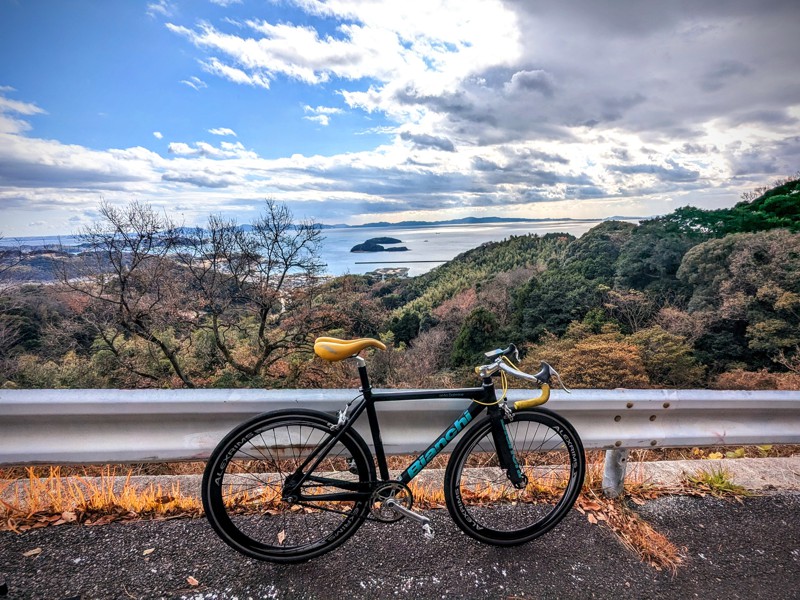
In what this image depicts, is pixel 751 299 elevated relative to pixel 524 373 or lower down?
lower down

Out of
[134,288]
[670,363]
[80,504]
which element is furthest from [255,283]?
[670,363]

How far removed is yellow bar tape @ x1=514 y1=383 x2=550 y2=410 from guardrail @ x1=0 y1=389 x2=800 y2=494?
109mm

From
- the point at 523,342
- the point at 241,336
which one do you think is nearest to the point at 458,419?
the point at 241,336

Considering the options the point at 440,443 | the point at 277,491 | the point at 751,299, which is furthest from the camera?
the point at 751,299

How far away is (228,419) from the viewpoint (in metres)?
1.96

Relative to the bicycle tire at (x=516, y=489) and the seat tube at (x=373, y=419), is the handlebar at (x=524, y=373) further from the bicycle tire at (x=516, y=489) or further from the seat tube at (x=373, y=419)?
the seat tube at (x=373, y=419)

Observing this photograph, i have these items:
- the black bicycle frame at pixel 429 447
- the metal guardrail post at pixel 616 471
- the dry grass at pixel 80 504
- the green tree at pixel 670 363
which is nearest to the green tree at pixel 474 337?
the green tree at pixel 670 363

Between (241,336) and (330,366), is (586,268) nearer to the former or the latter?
(330,366)

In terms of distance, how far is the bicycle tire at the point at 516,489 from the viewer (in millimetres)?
1934

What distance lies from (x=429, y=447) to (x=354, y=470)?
0.37 m

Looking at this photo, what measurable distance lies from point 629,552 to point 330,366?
13.9m

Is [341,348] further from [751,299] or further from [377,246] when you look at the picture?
[377,246]

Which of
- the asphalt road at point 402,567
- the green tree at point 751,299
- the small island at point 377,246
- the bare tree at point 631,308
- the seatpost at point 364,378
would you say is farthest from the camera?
the small island at point 377,246

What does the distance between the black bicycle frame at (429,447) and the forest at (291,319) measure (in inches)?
494
